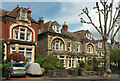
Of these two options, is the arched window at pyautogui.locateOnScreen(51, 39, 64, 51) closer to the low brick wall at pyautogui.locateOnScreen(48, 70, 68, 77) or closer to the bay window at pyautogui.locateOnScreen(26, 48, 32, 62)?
the bay window at pyautogui.locateOnScreen(26, 48, 32, 62)

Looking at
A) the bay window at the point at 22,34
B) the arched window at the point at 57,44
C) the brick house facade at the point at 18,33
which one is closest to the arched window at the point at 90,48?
the arched window at the point at 57,44

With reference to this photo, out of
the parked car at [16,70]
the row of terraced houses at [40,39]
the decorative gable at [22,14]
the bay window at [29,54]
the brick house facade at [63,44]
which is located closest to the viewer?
the parked car at [16,70]

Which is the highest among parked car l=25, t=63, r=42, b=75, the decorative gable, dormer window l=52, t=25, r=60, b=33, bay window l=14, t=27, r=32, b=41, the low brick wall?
the decorative gable

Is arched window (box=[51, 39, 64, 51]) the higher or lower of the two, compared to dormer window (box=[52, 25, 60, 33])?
lower

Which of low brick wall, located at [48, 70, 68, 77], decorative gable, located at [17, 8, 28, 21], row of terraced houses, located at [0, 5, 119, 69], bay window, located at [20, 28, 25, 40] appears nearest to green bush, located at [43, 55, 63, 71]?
low brick wall, located at [48, 70, 68, 77]

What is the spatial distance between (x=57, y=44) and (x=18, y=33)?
8.51 meters

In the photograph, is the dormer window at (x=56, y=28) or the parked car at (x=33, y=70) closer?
the parked car at (x=33, y=70)

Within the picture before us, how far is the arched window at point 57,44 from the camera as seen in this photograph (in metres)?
27.7

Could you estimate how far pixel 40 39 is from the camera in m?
28.2

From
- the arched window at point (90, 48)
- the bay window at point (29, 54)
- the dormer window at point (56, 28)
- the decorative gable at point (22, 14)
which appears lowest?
the bay window at point (29, 54)

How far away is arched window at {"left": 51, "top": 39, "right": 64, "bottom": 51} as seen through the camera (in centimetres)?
2769

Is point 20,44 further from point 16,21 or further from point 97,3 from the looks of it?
point 97,3

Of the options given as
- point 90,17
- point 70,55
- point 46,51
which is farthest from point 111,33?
point 70,55

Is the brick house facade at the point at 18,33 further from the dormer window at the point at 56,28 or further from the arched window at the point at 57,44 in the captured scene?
the arched window at the point at 57,44
